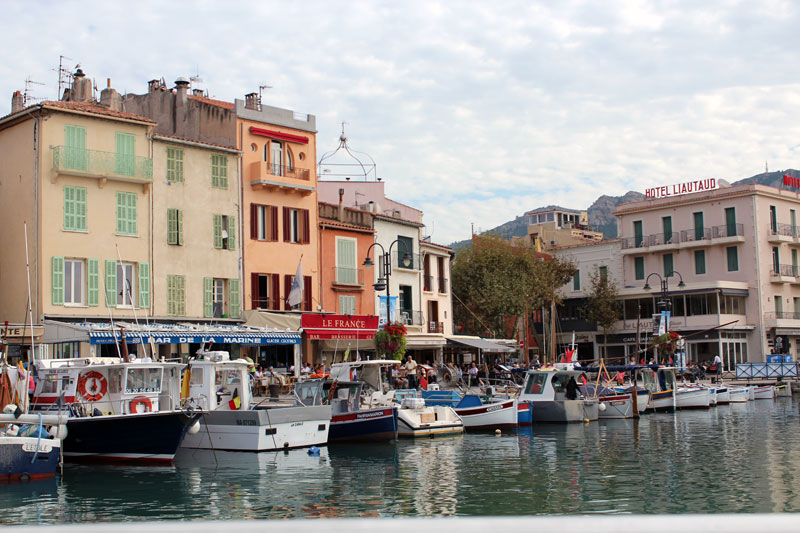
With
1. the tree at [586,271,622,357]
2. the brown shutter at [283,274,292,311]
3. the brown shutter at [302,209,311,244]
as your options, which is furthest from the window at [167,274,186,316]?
the tree at [586,271,622,357]

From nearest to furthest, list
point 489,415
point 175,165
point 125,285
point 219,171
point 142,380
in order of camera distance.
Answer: point 142,380
point 489,415
point 125,285
point 175,165
point 219,171

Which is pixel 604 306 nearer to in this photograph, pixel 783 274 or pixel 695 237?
pixel 695 237

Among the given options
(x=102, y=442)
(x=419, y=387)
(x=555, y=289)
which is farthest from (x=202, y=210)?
(x=555, y=289)

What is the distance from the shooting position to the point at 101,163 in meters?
35.7

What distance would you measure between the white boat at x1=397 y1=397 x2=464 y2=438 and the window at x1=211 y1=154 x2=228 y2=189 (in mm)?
15286

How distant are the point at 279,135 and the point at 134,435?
2229 centimetres

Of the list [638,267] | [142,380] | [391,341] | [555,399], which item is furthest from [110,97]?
[638,267]

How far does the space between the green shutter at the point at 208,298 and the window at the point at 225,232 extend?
171 centimetres

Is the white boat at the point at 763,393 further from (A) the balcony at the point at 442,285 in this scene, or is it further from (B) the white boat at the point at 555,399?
(B) the white boat at the point at 555,399

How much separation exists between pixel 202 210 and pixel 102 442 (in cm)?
1783

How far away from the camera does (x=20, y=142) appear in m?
35.0

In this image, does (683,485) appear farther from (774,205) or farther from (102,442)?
(774,205)

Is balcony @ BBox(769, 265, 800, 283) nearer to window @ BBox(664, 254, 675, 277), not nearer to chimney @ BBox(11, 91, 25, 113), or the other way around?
window @ BBox(664, 254, 675, 277)

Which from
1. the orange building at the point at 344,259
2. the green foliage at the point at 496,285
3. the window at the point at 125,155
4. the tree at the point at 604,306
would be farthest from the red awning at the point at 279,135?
the tree at the point at 604,306
